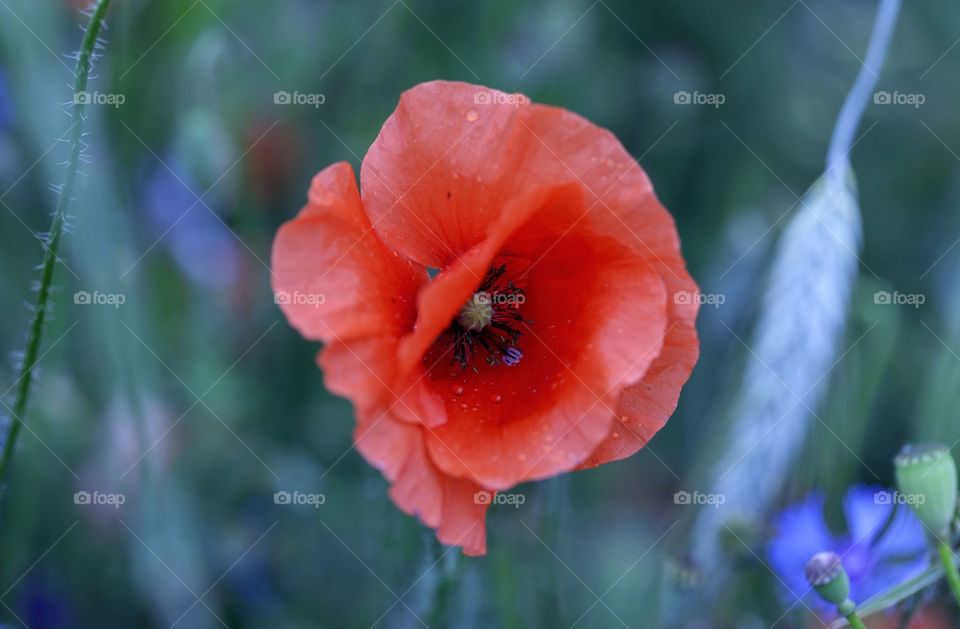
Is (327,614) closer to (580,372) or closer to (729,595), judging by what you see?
(729,595)

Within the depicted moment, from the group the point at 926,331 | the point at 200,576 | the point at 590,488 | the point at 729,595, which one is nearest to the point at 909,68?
the point at 926,331
